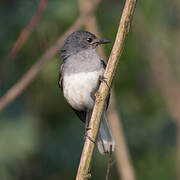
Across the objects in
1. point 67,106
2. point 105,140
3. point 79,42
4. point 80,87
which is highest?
point 79,42

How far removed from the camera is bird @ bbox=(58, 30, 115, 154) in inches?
155

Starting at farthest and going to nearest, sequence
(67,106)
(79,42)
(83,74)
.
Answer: (67,106)
(79,42)
(83,74)

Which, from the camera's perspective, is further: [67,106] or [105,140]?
[67,106]

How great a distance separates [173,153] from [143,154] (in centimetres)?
34

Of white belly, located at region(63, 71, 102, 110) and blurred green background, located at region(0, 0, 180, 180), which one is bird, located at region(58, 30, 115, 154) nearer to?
white belly, located at region(63, 71, 102, 110)

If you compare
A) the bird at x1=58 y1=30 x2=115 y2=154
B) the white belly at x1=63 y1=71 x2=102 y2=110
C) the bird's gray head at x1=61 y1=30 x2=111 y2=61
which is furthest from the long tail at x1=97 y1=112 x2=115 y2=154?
the bird's gray head at x1=61 y1=30 x2=111 y2=61

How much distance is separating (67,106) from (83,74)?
1.18 m

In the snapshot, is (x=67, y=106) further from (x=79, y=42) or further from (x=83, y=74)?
(x=83, y=74)

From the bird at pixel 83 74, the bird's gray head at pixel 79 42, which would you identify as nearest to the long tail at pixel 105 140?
the bird at pixel 83 74

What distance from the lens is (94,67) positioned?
3947 millimetres

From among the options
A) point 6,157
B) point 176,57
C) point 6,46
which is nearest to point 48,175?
point 6,157

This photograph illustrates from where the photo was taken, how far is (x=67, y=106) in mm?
5094

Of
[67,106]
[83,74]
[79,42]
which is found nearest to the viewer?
[83,74]

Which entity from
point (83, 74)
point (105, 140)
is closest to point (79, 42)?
point (83, 74)
